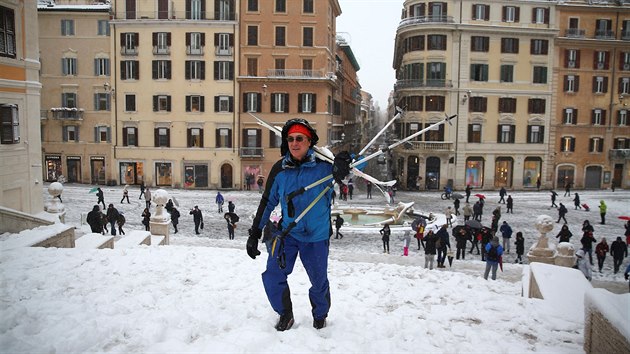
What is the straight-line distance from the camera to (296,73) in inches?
1030

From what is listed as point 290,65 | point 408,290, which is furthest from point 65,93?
point 408,290

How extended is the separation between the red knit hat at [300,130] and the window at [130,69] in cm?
2926

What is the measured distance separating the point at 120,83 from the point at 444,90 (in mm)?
21069

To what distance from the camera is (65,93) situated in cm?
2998

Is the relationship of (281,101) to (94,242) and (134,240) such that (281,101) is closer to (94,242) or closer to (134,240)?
(134,240)

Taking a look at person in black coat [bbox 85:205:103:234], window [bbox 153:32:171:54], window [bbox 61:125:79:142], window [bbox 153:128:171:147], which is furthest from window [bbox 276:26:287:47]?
person in black coat [bbox 85:205:103:234]

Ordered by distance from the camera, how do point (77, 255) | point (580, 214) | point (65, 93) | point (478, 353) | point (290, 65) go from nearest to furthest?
point (478, 353) < point (77, 255) < point (580, 214) < point (290, 65) < point (65, 93)

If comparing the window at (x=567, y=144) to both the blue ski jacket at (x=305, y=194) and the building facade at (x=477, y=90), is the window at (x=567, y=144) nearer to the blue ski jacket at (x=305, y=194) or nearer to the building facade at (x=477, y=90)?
the building facade at (x=477, y=90)

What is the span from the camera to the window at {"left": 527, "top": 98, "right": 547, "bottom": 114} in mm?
36000

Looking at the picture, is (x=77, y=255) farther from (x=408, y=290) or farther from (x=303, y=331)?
(x=408, y=290)

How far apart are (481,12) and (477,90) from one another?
17.2 feet

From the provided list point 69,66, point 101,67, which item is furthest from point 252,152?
point 69,66

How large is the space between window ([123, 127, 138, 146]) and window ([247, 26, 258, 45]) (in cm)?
950

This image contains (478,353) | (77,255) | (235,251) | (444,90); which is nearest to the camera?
(478,353)
